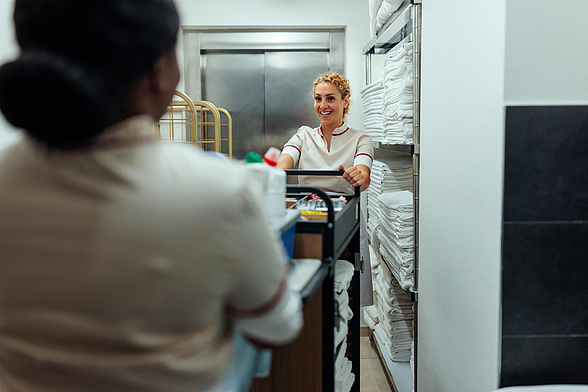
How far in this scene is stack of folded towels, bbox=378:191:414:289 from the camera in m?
2.37

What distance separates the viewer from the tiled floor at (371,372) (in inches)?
112

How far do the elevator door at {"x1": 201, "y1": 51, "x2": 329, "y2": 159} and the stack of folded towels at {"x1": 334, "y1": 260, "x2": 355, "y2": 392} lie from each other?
249 cm

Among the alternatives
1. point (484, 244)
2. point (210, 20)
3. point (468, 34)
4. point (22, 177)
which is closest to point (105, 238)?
point (22, 177)

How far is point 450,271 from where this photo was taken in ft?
6.02

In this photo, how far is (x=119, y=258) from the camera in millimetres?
634

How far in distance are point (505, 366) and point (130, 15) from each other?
134 cm

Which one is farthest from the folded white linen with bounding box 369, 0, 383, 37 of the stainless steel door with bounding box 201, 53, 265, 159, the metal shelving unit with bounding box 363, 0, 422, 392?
the stainless steel door with bounding box 201, 53, 265, 159

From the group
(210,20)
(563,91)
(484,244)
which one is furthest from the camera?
(210,20)

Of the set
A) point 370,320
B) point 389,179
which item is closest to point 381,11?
point 389,179

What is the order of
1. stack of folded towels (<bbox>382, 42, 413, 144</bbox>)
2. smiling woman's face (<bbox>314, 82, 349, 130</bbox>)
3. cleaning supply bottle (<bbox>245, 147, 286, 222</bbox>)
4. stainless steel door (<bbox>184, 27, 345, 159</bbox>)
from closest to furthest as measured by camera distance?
cleaning supply bottle (<bbox>245, 147, 286, 222</bbox>) → stack of folded towels (<bbox>382, 42, 413, 144</bbox>) → smiling woman's face (<bbox>314, 82, 349, 130</bbox>) → stainless steel door (<bbox>184, 27, 345, 159</bbox>)

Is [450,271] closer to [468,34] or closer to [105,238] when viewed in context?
[468,34]

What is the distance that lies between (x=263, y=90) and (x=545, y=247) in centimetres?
315

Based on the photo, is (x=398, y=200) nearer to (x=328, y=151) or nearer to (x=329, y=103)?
(x=328, y=151)

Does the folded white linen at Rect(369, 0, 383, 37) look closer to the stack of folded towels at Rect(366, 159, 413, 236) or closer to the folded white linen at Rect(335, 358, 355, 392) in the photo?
the stack of folded towels at Rect(366, 159, 413, 236)
